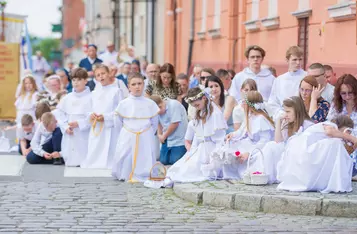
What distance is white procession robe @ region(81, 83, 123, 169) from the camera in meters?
15.3

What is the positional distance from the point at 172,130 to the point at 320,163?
481 centimetres

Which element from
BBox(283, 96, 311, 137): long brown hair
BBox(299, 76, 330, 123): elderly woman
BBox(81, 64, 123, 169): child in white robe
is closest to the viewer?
BBox(283, 96, 311, 137): long brown hair

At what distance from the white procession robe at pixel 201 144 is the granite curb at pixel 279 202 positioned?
1.41 meters

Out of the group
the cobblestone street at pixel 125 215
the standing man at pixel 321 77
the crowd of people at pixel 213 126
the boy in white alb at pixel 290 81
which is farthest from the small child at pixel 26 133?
the standing man at pixel 321 77

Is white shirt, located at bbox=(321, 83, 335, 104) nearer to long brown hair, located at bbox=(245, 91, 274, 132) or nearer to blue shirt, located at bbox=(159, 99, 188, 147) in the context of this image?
long brown hair, located at bbox=(245, 91, 274, 132)

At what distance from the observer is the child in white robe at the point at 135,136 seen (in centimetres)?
1348

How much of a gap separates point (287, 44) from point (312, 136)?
7510mm

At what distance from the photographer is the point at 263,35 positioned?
20.4 meters

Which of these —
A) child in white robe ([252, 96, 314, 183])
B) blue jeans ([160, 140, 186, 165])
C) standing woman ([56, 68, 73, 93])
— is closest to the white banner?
standing woman ([56, 68, 73, 93])

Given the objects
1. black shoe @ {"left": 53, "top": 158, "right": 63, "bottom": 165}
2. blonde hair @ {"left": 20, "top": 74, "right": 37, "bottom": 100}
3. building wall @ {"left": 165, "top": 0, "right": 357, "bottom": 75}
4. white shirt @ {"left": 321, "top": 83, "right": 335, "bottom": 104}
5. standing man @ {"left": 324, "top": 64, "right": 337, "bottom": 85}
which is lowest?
black shoe @ {"left": 53, "top": 158, "right": 63, "bottom": 165}

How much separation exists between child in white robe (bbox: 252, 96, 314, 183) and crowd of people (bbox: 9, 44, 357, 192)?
0.5 inches

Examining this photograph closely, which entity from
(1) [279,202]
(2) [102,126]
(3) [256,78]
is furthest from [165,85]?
(1) [279,202]

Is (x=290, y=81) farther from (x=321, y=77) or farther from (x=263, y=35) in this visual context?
(x=263, y=35)

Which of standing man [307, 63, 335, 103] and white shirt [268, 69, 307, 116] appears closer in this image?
standing man [307, 63, 335, 103]
